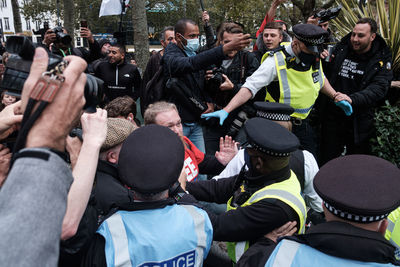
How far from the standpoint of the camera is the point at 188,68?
347cm

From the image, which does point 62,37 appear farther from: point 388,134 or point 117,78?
point 388,134

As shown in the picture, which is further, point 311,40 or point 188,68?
point 188,68

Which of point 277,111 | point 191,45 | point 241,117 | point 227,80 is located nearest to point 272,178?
point 277,111

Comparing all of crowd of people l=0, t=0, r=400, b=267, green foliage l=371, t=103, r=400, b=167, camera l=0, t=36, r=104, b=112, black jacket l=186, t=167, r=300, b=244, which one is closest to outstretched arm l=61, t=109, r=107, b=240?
crowd of people l=0, t=0, r=400, b=267

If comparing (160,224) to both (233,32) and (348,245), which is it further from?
(233,32)

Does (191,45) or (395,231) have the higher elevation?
(191,45)

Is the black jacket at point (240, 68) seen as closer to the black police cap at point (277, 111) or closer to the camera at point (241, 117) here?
the camera at point (241, 117)

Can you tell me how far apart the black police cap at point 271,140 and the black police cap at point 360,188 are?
392 mm

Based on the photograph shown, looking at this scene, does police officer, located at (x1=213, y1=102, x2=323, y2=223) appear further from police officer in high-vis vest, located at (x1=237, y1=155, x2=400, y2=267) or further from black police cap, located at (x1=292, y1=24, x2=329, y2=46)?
black police cap, located at (x1=292, y1=24, x2=329, y2=46)

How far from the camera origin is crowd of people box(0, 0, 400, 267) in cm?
82

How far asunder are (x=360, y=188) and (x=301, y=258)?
13.2 inches

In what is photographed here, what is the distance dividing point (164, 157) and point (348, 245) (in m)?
0.79

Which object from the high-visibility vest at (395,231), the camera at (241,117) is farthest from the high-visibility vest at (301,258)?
the camera at (241,117)

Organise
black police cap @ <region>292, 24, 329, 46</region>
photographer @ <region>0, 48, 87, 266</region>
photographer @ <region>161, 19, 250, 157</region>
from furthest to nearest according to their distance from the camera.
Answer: photographer @ <region>161, 19, 250, 157</region>, black police cap @ <region>292, 24, 329, 46</region>, photographer @ <region>0, 48, 87, 266</region>
